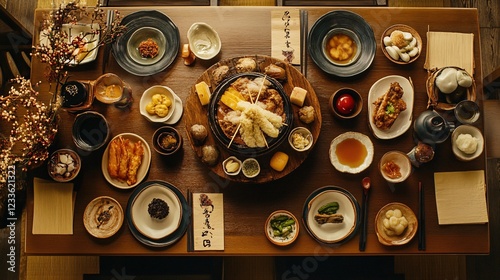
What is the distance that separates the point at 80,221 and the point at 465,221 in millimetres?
2505

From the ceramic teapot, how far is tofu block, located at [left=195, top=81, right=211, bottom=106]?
53.5 inches

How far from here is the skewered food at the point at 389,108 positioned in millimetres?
2867

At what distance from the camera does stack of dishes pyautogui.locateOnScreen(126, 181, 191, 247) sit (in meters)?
2.85

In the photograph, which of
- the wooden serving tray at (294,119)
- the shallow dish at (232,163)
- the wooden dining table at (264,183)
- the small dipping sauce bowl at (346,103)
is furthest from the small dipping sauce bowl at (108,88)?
the small dipping sauce bowl at (346,103)

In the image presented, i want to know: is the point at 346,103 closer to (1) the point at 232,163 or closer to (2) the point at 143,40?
(1) the point at 232,163

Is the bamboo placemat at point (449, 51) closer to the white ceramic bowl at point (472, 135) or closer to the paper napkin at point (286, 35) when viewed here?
the white ceramic bowl at point (472, 135)

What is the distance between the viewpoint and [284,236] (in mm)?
2846

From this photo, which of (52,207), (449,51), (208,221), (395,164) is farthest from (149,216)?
(449,51)

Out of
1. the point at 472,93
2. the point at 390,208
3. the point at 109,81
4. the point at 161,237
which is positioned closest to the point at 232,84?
the point at 109,81

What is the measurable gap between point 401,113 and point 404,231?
2.52ft

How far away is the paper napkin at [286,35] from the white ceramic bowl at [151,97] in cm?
74

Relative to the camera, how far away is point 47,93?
3025 millimetres

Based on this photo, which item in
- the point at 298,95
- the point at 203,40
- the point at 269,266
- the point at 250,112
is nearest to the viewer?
the point at 250,112

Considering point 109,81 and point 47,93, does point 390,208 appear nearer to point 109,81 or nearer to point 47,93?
point 109,81
